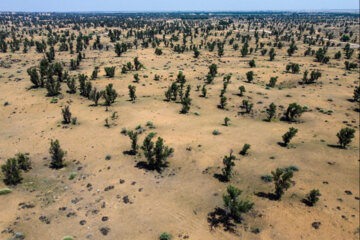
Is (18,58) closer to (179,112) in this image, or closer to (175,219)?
(179,112)

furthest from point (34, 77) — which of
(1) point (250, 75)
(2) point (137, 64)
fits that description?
(1) point (250, 75)

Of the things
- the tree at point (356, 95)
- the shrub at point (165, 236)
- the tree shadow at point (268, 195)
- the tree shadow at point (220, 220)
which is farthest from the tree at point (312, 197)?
the tree at point (356, 95)

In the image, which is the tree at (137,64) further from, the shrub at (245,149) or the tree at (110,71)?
the shrub at (245,149)

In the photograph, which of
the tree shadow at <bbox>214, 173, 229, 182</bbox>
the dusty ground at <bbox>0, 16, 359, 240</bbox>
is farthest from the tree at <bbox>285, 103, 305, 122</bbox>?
the tree shadow at <bbox>214, 173, 229, 182</bbox>

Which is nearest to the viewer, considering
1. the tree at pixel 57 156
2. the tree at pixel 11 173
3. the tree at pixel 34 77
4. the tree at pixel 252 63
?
the tree at pixel 11 173

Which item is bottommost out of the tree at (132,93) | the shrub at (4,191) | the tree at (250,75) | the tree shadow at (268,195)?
the tree shadow at (268,195)

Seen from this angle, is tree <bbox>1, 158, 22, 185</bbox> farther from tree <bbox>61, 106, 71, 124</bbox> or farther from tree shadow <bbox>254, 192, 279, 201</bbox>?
tree shadow <bbox>254, 192, 279, 201</bbox>
